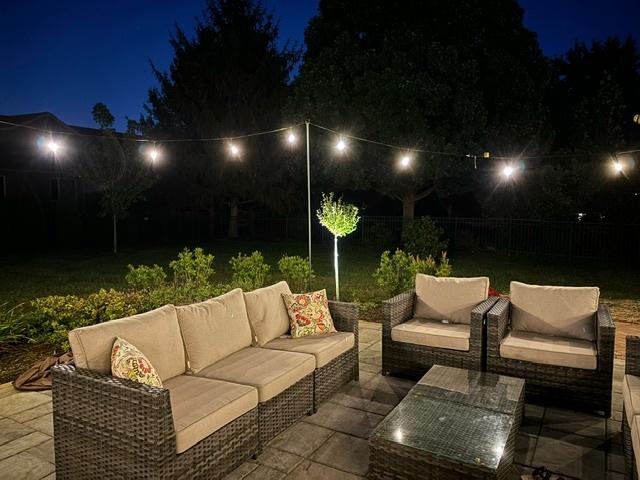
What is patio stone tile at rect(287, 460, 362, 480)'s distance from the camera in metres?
2.50

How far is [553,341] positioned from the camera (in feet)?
11.9

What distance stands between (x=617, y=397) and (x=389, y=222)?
40.4 ft

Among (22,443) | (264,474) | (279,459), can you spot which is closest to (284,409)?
(279,459)

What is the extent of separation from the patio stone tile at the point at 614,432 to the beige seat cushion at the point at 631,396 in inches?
16.4

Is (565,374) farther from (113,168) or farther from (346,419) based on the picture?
(113,168)

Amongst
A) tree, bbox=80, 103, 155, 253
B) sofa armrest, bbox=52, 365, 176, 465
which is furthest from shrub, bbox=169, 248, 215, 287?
tree, bbox=80, 103, 155, 253

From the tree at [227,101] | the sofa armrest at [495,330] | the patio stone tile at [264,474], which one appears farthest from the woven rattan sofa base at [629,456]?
the tree at [227,101]

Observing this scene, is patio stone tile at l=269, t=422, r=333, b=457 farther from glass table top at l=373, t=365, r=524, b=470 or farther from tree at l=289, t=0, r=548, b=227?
tree at l=289, t=0, r=548, b=227

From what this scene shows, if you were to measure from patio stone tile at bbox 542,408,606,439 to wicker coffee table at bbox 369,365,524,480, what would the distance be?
1.51 feet

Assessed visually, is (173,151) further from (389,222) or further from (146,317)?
(146,317)

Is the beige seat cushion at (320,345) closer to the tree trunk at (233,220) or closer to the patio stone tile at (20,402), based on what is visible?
the patio stone tile at (20,402)

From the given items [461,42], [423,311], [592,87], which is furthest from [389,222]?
[423,311]

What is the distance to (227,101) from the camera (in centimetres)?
1744

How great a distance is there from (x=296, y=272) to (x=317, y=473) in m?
4.32
